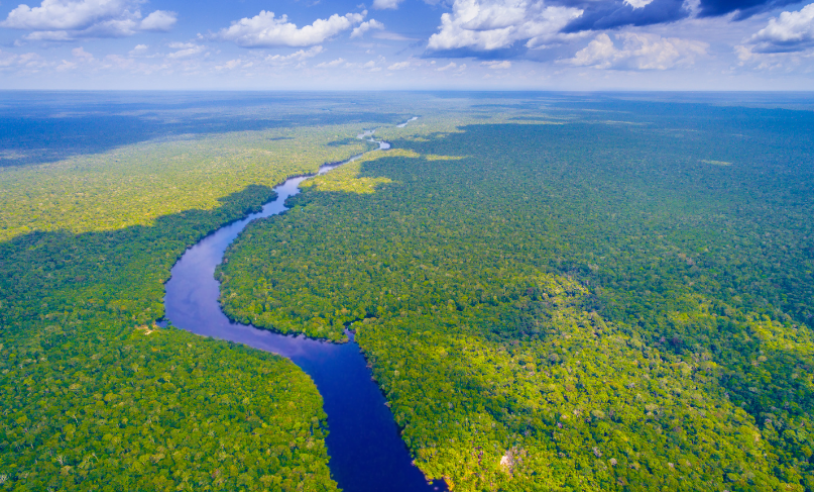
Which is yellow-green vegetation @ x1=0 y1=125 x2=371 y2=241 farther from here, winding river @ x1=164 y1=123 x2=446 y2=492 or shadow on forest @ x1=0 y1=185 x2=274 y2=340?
winding river @ x1=164 y1=123 x2=446 y2=492

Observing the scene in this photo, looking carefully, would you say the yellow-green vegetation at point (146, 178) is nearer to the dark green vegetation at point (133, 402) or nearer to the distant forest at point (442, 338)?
the distant forest at point (442, 338)

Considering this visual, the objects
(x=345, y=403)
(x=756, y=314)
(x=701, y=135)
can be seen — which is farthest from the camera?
(x=701, y=135)

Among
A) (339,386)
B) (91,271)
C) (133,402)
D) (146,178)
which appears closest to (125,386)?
(133,402)

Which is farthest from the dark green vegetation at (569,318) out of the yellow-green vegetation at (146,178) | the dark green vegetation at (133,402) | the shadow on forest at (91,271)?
the yellow-green vegetation at (146,178)

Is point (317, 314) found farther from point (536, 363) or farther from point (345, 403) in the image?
point (536, 363)

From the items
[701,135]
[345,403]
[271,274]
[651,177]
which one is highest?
[701,135]

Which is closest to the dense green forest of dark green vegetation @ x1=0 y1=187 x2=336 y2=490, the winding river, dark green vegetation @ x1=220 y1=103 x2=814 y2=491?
dark green vegetation @ x1=0 y1=187 x2=336 y2=490

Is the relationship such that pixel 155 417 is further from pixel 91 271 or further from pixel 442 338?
pixel 91 271

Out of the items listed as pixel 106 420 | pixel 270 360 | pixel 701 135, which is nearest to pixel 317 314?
pixel 270 360
